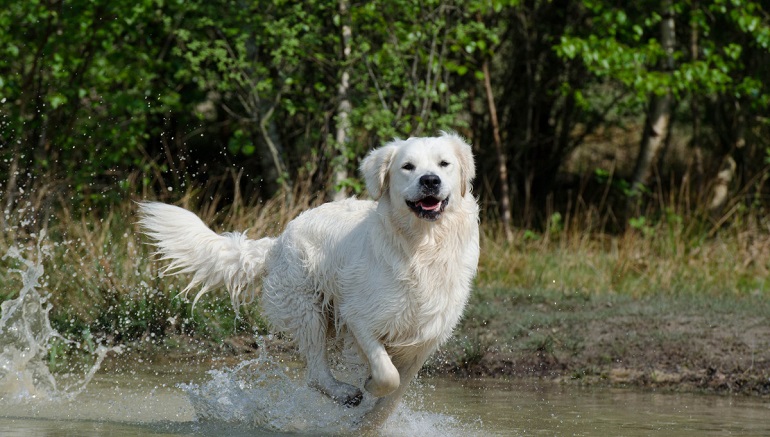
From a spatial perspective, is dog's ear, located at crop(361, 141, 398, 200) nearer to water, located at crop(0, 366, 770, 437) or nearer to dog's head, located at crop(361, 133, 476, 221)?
dog's head, located at crop(361, 133, 476, 221)

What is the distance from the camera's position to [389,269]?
518 cm

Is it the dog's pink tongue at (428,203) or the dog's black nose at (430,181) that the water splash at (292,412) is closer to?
the dog's pink tongue at (428,203)

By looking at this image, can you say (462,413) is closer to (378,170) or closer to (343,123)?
(378,170)

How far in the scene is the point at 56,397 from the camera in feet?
20.7

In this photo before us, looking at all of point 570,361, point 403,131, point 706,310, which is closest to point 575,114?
point 403,131

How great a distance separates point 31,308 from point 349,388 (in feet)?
8.96

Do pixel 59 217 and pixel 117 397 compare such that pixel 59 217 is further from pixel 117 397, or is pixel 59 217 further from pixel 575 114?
pixel 575 114

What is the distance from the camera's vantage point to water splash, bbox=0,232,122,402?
6.30 metres

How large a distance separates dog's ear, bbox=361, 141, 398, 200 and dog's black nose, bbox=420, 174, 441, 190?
15.3 inches

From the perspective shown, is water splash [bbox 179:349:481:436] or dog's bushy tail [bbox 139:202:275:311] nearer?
water splash [bbox 179:349:481:436]

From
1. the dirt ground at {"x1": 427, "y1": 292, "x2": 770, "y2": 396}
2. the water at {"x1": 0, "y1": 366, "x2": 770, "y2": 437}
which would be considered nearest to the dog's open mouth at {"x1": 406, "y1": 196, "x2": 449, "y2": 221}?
the water at {"x1": 0, "y1": 366, "x2": 770, "y2": 437}

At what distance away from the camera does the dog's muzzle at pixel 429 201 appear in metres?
4.88

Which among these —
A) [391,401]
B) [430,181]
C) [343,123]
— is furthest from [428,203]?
[343,123]

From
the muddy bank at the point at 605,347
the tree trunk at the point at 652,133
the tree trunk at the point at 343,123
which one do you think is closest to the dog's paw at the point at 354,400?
the muddy bank at the point at 605,347
